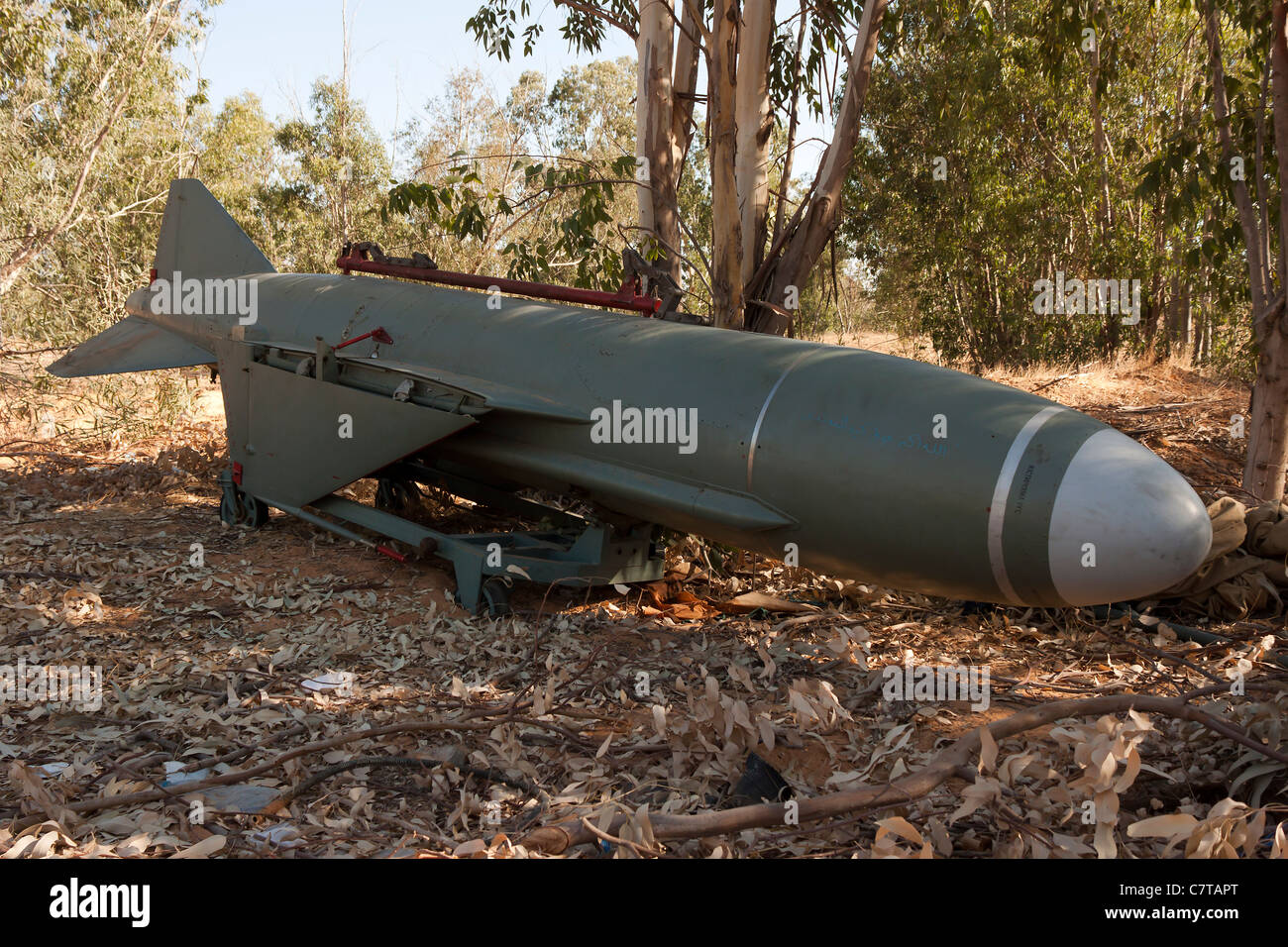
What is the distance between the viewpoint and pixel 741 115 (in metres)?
7.05

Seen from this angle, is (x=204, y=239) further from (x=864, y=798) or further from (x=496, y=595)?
(x=864, y=798)

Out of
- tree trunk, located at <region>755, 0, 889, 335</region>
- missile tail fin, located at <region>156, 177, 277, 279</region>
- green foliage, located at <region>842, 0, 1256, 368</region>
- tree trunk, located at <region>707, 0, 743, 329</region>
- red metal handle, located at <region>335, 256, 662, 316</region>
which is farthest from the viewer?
green foliage, located at <region>842, 0, 1256, 368</region>

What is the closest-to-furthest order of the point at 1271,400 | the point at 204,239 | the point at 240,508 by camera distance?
1. the point at 1271,400
2. the point at 240,508
3. the point at 204,239

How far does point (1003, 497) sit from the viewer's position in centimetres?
369

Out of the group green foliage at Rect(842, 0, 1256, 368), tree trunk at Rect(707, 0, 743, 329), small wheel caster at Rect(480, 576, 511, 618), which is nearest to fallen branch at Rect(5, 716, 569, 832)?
small wheel caster at Rect(480, 576, 511, 618)

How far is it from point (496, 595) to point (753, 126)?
4045mm

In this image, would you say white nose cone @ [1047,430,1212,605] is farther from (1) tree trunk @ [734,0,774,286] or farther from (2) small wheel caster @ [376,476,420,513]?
(2) small wheel caster @ [376,476,420,513]

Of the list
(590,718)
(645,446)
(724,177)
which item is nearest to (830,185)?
(724,177)

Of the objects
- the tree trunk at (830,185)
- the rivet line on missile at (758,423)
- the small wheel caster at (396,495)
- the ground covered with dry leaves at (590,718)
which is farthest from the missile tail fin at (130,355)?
the rivet line on missile at (758,423)

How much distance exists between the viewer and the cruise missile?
3670 millimetres

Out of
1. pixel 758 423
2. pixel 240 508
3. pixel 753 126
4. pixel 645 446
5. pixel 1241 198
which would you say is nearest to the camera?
pixel 758 423

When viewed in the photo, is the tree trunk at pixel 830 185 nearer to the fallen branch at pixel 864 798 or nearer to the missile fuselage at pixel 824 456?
the missile fuselage at pixel 824 456
